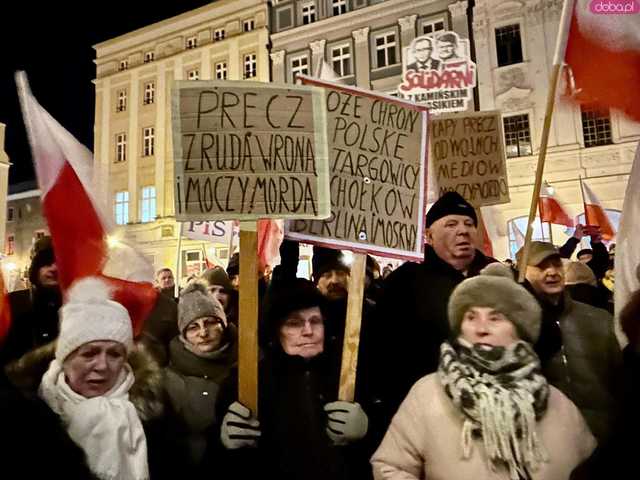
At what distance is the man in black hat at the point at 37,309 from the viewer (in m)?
3.34

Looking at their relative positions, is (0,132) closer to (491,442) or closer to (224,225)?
(224,225)

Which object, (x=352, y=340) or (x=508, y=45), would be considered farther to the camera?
(x=508, y=45)

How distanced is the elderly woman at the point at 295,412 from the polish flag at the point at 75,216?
38.1 inches

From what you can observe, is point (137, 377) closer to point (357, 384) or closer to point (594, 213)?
point (357, 384)

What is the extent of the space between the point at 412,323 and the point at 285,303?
2.25 ft

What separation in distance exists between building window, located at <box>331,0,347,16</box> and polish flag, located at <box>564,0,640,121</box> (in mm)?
20357

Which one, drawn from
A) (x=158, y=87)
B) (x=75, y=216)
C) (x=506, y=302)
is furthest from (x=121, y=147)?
(x=506, y=302)

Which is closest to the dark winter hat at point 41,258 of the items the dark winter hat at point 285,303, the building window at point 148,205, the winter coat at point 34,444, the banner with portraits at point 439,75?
the winter coat at point 34,444

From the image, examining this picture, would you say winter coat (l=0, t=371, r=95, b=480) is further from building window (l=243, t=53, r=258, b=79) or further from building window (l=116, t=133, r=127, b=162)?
building window (l=116, t=133, r=127, b=162)

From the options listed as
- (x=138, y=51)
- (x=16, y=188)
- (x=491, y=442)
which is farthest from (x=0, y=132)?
(x=491, y=442)

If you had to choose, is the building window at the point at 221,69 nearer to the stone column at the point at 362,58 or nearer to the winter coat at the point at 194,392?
the stone column at the point at 362,58

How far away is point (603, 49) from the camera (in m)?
3.34

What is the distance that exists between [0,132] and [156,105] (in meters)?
11.0

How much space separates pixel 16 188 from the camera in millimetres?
36188
